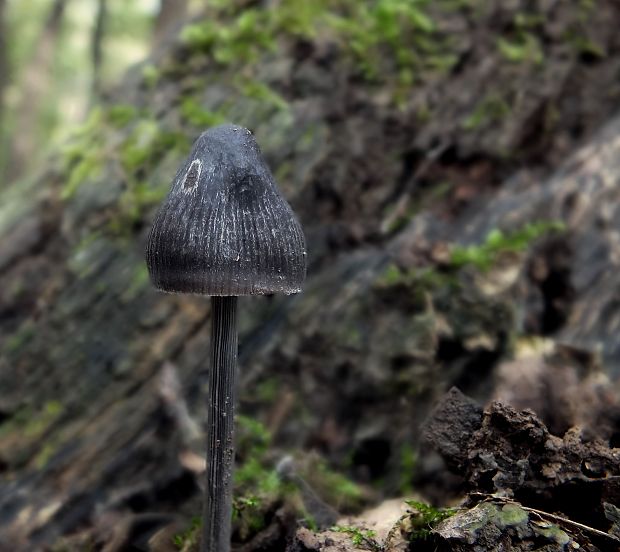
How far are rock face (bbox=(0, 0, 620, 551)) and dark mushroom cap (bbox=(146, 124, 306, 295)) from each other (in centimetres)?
172

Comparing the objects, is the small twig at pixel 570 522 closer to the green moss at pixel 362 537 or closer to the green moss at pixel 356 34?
the green moss at pixel 362 537

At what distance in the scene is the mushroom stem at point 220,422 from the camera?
274cm

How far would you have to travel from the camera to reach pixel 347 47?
4.73 metres

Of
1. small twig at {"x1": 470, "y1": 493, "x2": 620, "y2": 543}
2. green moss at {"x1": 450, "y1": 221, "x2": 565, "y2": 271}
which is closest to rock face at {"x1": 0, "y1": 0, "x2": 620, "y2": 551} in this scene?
green moss at {"x1": 450, "y1": 221, "x2": 565, "y2": 271}

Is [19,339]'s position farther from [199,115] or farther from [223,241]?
[223,241]

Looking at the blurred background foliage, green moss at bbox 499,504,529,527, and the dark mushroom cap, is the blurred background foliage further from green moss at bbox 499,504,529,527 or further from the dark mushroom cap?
green moss at bbox 499,504,529,527

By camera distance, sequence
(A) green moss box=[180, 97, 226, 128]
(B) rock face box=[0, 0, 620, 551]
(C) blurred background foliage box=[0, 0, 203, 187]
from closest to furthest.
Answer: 1. (B) rock face box=[0, 0, 620, 551]
2. (A) green moss box=[180, 97, 226, 128]
3. (C) blurred background foliage box=[0, 0, 203, 187]

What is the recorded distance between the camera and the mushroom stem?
2.74 metres

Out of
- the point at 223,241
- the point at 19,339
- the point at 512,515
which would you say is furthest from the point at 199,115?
the point at 512,515

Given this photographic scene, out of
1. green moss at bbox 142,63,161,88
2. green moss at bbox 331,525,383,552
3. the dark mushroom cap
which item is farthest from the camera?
green moss at bbox 142,63,161,88

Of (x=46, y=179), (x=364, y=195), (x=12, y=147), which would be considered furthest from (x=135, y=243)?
(x=12, y=147)

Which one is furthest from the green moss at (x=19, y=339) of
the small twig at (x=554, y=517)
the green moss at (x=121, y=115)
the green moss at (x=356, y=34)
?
the small twig at (x=554, y=517)

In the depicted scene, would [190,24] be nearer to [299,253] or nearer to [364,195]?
[364,195]

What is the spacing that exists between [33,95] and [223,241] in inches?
493
